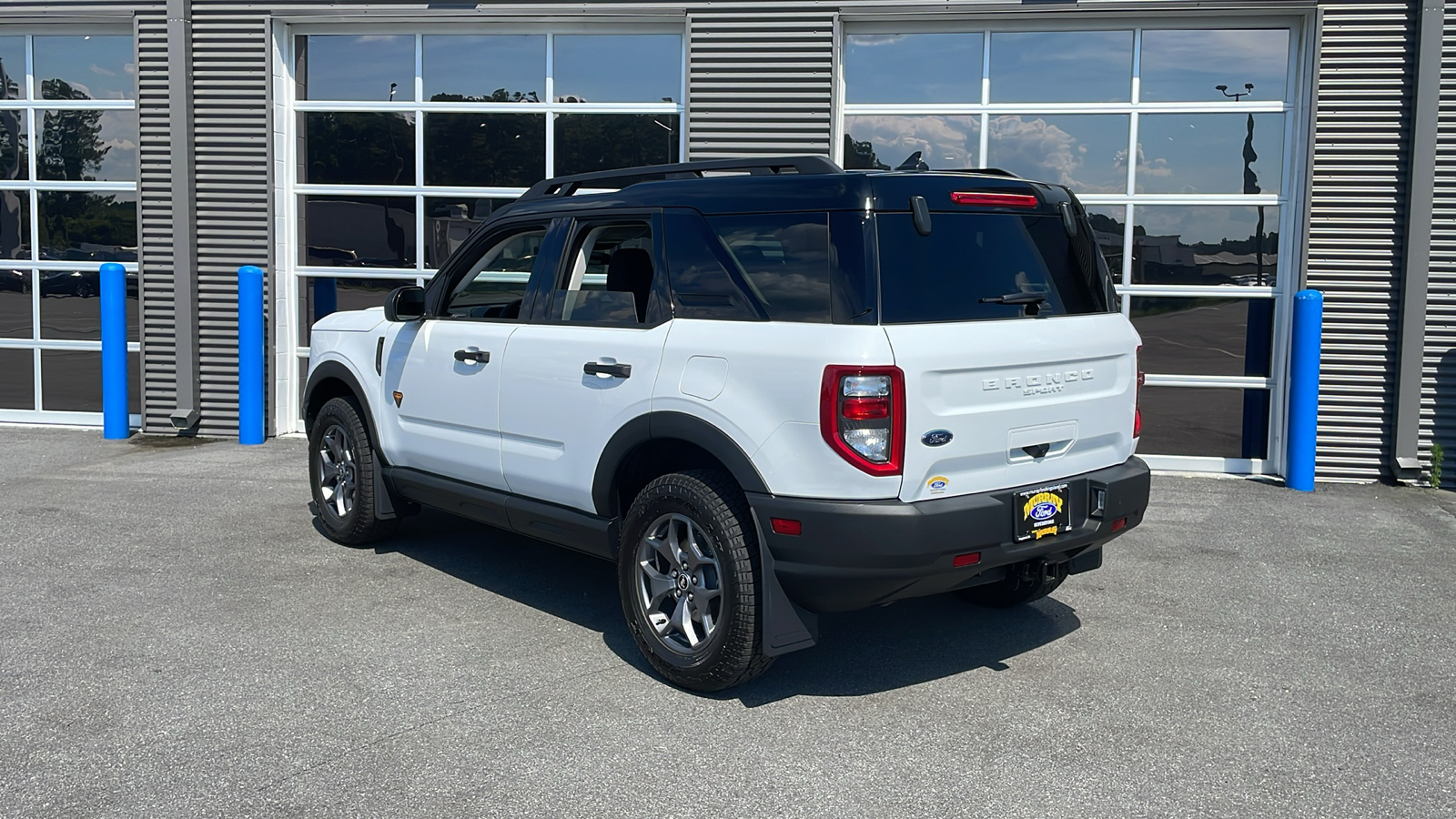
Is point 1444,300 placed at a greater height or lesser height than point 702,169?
lesser

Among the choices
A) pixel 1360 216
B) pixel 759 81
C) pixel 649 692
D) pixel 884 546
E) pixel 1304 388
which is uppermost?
pixel 759 81

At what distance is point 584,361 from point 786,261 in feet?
3.49

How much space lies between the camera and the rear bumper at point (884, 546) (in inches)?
164

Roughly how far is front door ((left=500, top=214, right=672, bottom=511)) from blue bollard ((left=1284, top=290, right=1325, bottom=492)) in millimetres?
5649

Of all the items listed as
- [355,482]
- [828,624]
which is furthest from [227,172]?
[828,624]

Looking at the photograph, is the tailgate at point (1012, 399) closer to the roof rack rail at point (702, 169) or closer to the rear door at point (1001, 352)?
the rear door at point (1001, 352)

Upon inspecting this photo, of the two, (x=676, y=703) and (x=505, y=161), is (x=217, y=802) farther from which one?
(x=505, y=161)

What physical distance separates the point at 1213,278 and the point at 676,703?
21.7ft

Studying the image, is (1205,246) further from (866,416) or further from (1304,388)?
(866,416)

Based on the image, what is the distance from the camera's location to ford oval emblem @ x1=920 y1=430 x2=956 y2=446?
420cm

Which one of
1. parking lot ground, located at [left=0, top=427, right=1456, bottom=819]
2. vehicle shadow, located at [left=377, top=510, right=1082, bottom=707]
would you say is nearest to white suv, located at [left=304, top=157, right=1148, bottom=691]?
vehicle shadow, located at [left=377, top=510, right=1082, bottom=707]

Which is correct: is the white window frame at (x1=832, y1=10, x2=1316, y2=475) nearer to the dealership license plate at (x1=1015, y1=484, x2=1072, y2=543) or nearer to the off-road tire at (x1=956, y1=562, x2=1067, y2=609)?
the off-road tire at (x1=956, y1=562, x2=1067, y2=609)

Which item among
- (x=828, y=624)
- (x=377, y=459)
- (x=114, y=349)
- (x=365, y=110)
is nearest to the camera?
(x=828, y=624)

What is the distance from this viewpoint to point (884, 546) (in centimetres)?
417
